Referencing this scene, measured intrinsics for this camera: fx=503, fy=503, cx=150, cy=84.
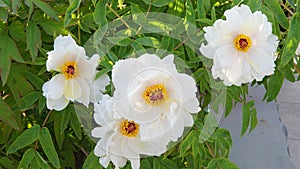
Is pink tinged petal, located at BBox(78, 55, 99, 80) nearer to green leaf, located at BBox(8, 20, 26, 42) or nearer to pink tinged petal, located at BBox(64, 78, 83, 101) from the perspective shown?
pink tinged petal, located at BBox(64, 78, 83, 101)

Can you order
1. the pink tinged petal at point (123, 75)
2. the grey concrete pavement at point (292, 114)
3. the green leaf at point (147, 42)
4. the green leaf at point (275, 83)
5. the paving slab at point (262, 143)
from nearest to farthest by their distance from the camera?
1. the pink tinged petal at point (123, 75)
2. the green leaf at point (147, 42)
3. the green leaf at point (275, 83)
4. the paving slab at point (262, 143)
5. the grey concrete pavement at point (292, 114)

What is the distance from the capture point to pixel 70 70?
896 mm

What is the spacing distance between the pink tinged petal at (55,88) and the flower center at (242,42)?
1.02 ft

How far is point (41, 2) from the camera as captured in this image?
3.15 ft

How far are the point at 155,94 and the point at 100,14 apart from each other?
0.70 ft

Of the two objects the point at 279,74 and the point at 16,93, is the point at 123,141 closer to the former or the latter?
the point at 16,93

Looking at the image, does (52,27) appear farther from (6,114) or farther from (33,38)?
(6,114)

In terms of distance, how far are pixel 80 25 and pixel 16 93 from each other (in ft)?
0.65

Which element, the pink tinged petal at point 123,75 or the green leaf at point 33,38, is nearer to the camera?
the pink tinged petal at point 123,75

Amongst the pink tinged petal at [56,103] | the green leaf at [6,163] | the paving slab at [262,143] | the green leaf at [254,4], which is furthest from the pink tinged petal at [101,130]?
the paving slab at [262,143]

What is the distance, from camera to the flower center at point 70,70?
0.89m

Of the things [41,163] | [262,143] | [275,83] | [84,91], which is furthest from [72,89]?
[262,143]

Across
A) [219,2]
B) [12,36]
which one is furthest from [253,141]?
[12,36]

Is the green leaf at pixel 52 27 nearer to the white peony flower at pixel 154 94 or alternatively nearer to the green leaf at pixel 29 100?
the green leaf at pixel 29 100
